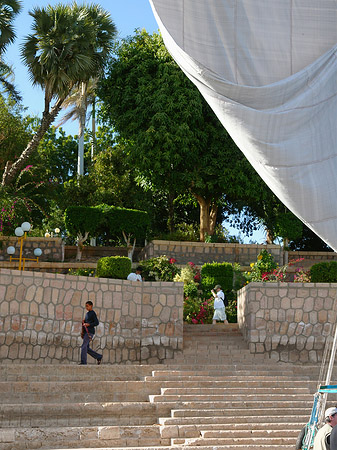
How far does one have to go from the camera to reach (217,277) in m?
21.1

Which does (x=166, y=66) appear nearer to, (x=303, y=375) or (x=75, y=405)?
(x=303, y=375)

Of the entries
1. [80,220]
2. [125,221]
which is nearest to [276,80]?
[80,220]

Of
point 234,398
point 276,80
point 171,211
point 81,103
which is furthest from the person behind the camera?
point 81,103

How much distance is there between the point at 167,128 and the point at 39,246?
262 inches

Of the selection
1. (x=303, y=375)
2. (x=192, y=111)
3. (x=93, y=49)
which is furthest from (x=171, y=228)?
(x=303, y=375)

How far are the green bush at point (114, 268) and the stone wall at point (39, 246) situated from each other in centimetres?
493

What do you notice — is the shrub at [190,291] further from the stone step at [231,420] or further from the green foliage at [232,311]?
the stone step at [231,420]

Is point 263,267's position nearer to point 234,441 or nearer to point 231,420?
point 231,420

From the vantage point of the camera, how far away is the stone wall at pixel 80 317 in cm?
1474

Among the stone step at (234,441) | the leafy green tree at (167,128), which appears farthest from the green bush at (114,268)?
the leafy green tree at (167,128)

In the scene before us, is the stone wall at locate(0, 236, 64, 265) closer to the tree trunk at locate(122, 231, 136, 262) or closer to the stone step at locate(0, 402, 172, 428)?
the tree trunk at locate(122, 231, 136, 262)

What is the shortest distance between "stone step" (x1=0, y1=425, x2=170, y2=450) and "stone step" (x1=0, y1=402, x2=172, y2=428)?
1.56 ft

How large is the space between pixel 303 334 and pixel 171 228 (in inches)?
530

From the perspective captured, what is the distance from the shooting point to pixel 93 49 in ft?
85.4
